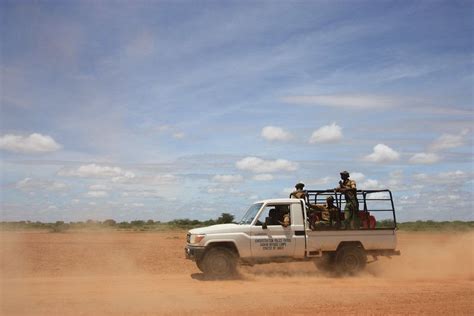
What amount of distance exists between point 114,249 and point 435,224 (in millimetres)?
42754

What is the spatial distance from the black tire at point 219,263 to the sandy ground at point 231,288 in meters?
0.32

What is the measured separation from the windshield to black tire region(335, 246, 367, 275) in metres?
2.57

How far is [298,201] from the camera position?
13141 millimetres

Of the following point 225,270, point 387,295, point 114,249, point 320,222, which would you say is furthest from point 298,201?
point 114,249

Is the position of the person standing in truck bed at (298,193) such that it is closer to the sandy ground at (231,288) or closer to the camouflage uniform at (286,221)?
the camouflage uniform at (286,221)

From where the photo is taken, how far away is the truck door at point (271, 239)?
12664 millimetres

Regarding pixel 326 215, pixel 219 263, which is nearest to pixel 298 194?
pixel 326 215

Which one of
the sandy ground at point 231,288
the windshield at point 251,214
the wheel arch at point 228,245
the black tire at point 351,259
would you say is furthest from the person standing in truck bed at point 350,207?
the wheel arch at point 228,245

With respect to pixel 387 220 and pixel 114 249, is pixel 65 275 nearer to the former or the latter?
pixel 114 249

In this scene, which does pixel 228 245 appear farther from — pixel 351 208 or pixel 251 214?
pixel 351 208

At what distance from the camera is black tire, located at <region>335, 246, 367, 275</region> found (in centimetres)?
1320

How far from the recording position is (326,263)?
13.7 m

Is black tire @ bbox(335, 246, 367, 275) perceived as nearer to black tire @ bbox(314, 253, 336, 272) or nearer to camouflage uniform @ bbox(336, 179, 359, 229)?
black tire @ bbox(314, 253, 336, 272)

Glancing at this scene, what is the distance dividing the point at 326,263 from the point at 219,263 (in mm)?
3313
